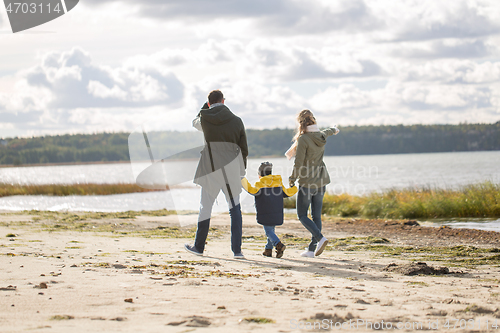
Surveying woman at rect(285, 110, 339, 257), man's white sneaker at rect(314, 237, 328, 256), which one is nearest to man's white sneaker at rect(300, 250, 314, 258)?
woman at rect(285, 110, 339, 257)

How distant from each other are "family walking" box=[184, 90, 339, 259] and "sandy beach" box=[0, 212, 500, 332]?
38 cm

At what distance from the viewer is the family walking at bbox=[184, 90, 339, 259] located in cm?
574

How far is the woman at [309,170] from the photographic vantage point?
609 cm

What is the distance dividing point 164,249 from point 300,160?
7.47 ft

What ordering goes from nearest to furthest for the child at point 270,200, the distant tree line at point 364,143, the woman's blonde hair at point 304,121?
the child at point 270,200, the woman's blonde hair at point 304,121, the distant tree line at point 364,143

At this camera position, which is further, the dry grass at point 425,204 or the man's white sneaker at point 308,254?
the dry grass at point 425,204

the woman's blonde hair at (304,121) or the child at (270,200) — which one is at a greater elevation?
the woman's blonde hair at (304,121)

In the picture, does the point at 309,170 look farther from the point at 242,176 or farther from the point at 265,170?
the point at 242,176

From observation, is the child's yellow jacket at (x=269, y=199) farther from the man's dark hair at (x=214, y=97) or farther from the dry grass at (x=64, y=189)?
the dry grass at (x=64, y=189)

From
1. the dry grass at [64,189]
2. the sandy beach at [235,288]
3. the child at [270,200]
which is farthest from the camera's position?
the dry grass at [64,189]

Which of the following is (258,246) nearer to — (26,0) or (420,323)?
(420,323)

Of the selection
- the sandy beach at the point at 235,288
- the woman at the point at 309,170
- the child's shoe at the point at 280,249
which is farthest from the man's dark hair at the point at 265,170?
the sandy beach at the point at 235,288

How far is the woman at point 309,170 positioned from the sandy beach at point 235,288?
18.5 inches

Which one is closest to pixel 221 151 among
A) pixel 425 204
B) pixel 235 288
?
pixel 235 288
